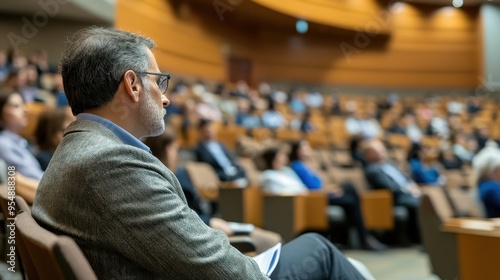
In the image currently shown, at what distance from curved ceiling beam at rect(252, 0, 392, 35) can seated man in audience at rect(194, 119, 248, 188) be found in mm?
5212

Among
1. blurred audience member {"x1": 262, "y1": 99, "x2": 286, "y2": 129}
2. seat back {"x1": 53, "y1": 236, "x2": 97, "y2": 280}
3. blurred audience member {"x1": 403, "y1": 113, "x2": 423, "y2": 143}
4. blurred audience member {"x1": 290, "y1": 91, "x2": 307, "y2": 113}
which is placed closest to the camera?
seat back {"x1": 53, "y1": 236, "x2": 97, "y2": 280}

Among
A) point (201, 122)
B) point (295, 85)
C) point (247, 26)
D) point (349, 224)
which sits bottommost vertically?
point (349, 224)

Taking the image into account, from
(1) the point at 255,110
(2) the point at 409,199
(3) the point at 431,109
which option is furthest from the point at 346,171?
(3) the point at 431,109

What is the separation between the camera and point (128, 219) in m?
0.69

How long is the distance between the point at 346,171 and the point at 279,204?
1125mm

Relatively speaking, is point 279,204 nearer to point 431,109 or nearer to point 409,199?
point 409,199

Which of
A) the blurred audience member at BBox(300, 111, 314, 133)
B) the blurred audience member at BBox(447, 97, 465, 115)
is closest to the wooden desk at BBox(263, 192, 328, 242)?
the blurred audience member at BBox(300, 111, 314, 133)

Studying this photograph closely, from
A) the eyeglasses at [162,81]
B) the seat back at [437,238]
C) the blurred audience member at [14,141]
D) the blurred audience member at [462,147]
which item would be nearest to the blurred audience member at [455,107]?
the blurred audience member at [462,147]

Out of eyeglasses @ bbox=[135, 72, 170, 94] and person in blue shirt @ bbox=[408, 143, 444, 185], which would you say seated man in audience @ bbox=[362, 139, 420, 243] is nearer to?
person in blue shirt @ bbox=[408, 143, 444, 185]

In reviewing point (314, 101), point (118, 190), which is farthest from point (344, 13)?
point (118, 190)

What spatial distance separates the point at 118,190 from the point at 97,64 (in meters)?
0.19

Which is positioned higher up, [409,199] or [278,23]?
[278,23]

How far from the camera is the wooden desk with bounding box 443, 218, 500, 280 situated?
1.24m

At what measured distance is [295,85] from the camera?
1020cm
